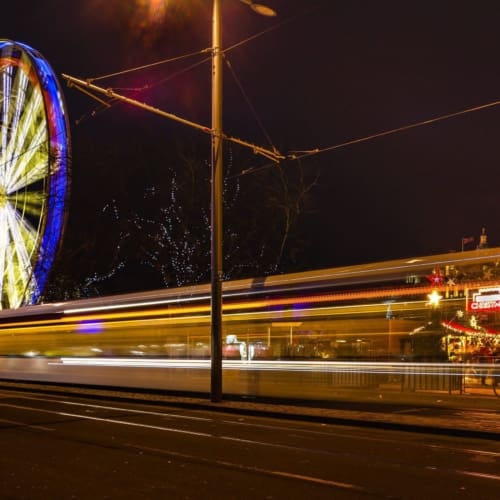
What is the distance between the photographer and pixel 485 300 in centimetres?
1342

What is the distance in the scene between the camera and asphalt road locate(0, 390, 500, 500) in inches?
291

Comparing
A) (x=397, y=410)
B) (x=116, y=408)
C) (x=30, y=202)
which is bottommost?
(x=116, y=408)

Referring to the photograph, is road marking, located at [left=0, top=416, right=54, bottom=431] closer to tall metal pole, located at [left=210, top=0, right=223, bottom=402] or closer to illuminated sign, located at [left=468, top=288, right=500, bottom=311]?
tall metal pole, located at [left=210, top=0, right=223, bottom=402]

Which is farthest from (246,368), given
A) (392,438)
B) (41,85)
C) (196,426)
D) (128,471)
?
(41,85)

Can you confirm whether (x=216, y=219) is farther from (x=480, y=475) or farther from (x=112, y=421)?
(x=480, y=475)

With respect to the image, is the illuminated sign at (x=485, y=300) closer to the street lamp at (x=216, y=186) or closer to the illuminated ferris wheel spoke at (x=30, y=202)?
the street lamp at (x=216, y=186)

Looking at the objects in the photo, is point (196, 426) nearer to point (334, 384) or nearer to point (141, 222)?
point (334, 384)

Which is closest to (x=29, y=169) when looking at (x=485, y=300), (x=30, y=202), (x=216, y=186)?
(x=30, y=202)

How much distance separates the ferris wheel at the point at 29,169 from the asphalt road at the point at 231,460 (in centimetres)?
1160

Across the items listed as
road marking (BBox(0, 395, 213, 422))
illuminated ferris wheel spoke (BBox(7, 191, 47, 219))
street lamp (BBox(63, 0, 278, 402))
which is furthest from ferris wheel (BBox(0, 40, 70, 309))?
street lamp (BBox(63, 0, 278, 402))

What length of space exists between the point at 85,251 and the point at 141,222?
149 inches

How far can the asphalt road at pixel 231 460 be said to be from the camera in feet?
24.2

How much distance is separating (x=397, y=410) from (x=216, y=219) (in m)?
6.26

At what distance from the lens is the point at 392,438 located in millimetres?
11766
